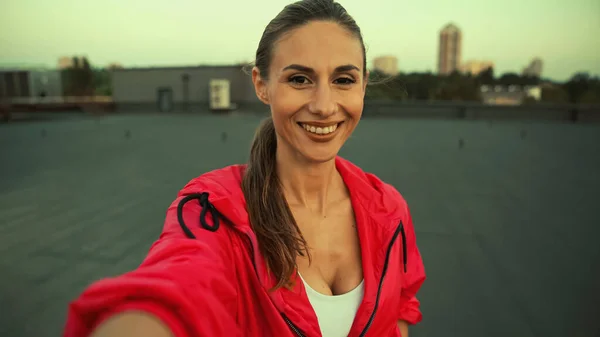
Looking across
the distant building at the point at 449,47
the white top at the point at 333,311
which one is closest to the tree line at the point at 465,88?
the white top at the point at 333,311

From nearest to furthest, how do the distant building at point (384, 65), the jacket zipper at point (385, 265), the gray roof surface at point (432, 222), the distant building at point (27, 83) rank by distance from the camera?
Answer: the jacket zipper at point (385, 265) → the distant building at point (384, 65) → the gray roof surface at point (432, 222) → the distant building at point (27, 83)

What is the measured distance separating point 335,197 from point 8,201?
6570 mm

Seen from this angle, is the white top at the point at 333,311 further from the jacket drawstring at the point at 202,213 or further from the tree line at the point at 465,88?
the tree line at the point at 465,88

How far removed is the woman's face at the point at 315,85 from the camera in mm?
1472

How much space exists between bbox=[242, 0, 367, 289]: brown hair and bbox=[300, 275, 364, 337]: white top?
0.17 metres

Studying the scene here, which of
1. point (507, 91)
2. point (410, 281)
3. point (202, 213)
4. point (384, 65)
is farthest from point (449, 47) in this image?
point (202, 213)

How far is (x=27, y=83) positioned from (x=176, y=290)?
153 feet

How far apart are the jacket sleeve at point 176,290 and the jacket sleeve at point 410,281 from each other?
2.76 feet

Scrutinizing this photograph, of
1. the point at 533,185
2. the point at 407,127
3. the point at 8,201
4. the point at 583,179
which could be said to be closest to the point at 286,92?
the point at 8,201

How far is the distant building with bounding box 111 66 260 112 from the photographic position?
2795 centimetres

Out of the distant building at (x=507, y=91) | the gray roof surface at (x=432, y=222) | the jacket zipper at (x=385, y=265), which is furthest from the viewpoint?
the distant building at (x=507, y=91)

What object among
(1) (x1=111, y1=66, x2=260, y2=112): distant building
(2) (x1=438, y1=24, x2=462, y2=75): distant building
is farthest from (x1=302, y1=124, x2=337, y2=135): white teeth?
(2) (x1=438, y1=24, x2=462, y2=75): distant building

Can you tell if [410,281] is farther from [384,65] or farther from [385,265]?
[384,65]

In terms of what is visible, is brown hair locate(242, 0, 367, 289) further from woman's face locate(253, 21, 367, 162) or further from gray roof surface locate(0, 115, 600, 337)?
gray roof surface locate(0, 115, 600, 337)
